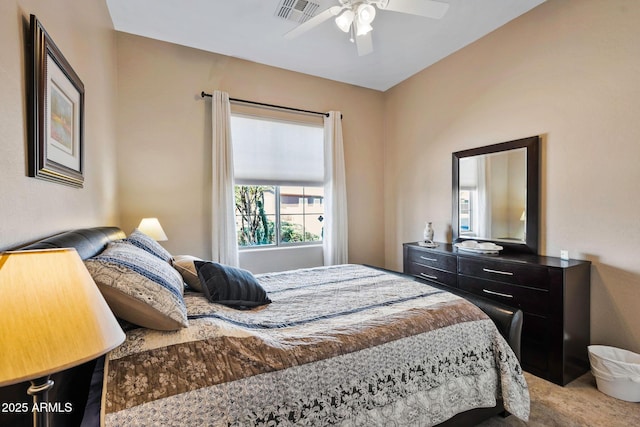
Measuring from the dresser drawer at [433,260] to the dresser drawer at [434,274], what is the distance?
0.03m

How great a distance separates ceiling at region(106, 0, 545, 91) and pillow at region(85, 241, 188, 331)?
94.9 inches

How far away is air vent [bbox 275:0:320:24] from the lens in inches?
98.3

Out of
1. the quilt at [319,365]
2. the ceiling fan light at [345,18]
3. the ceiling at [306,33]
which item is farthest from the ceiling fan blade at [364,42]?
the quilt at [319,365]

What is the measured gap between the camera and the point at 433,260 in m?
3.14

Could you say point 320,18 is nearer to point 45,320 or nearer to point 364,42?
point 364,42

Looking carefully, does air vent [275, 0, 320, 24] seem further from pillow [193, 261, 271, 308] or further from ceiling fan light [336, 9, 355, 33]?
pillow [193, 261, 271, 308]

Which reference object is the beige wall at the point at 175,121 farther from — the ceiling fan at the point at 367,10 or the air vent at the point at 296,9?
the ceiling fan at the point at 367,10

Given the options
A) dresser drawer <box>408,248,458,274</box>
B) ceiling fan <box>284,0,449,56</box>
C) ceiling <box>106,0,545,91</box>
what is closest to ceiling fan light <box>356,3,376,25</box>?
ceiling fan <box>284,0,449,56</box>

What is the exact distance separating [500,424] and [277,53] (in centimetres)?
378

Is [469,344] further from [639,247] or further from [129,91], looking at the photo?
[129,91]

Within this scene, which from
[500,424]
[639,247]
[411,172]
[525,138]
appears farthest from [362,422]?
[411,172]

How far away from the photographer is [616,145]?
7.19 ft

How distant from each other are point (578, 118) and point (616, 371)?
6.19ft

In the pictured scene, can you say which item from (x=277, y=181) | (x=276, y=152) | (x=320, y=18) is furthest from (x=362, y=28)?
(x=277, y=181)
